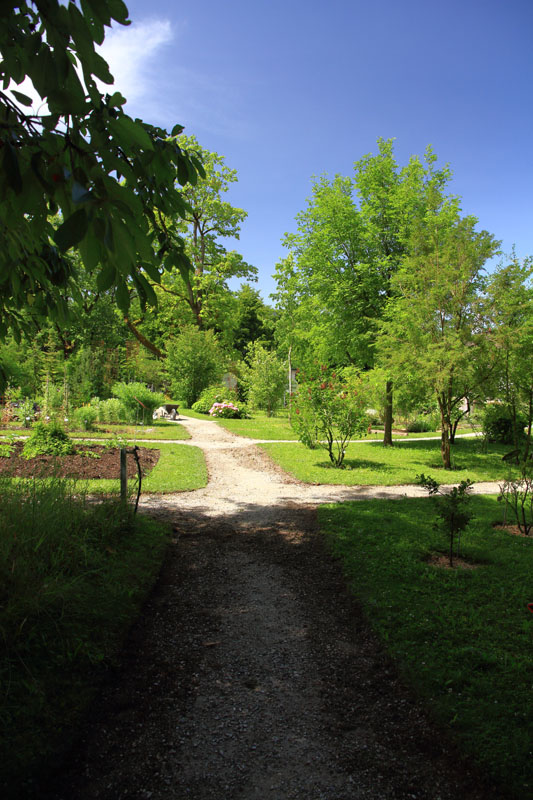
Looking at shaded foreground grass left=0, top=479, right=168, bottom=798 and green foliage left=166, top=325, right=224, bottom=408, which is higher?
green foliage left=166, top=325, right=224, bottom=408

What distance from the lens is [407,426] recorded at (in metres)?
21.1

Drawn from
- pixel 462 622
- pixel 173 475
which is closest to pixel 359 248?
pixel 173 475

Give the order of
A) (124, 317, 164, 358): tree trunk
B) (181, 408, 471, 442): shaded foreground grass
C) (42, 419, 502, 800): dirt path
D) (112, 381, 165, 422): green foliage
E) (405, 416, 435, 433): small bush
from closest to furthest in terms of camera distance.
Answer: (42, 419, 502, 800): dirt path
(181, 408, 471, 442): shaded foreground grass
(112, 381, 165, 422): green foliage
(405, 416, 435, 433): small bush
(124, 317, 164, 358): tree trunk

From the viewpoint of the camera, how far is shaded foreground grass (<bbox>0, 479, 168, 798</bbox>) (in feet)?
7.39

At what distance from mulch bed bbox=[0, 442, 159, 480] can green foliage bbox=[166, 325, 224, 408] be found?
14.8 meters

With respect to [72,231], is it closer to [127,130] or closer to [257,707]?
[127,130]

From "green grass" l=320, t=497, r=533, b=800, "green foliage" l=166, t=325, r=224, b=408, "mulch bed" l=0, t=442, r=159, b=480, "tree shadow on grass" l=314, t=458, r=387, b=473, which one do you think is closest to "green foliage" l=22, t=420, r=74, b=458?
"mulch bed" l=0, t=442, r=159, b=480

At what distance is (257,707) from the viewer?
104 inches

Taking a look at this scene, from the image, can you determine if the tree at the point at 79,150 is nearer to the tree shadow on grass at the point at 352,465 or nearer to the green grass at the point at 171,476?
the green grass at the point at 171,476

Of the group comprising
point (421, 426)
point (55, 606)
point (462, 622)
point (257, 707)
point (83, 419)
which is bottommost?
point (257, 707)

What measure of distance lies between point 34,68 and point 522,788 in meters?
3.34

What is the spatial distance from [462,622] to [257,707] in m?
1.70

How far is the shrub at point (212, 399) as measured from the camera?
77.0ft

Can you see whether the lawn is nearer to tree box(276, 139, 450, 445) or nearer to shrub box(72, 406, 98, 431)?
shrub box(72, 406, 98, 431)
